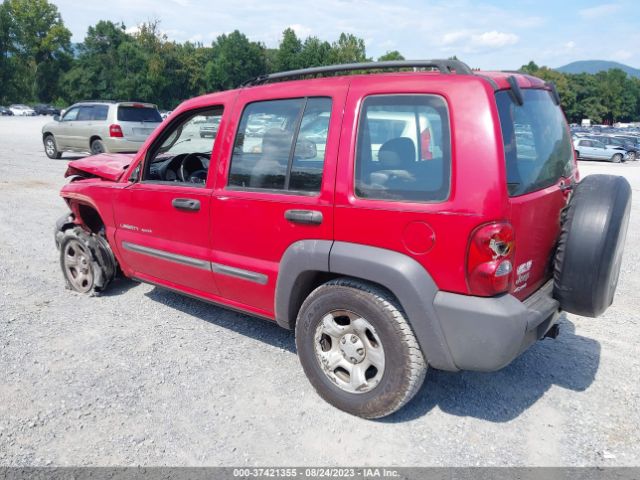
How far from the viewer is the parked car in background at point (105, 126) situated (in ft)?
46.3

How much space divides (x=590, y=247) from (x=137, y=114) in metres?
13.9

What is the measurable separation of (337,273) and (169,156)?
7.33ft

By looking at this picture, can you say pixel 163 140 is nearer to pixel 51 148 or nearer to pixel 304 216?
pixel 304 216

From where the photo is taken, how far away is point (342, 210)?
113 inches

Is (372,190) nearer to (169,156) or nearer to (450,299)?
(450,299)

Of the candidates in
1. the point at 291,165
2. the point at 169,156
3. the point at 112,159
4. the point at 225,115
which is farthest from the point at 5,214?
the point at 291,165

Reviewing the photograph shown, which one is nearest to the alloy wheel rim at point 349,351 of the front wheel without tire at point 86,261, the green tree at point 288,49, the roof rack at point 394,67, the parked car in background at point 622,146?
the roof rack at point 394,67

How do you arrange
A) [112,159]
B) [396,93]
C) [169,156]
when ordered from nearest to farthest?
[396,93] → [169,156] → [112,159]

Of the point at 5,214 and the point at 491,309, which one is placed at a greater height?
the point at 491,309

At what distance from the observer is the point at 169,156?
4480 mm

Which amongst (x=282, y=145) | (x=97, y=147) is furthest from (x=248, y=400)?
(x=97, y=147)

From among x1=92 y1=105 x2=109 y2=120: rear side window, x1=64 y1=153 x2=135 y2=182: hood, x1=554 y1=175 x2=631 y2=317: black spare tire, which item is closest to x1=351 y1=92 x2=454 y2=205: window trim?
x1=554 y1=175 x2=631 y2=317: black spare tire

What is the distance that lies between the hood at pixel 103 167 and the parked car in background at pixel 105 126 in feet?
31.9

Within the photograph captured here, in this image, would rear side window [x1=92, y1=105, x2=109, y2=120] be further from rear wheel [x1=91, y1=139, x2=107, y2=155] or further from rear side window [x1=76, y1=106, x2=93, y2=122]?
rear wheel [x1=91, y1=139, x2=107, y2=155]
